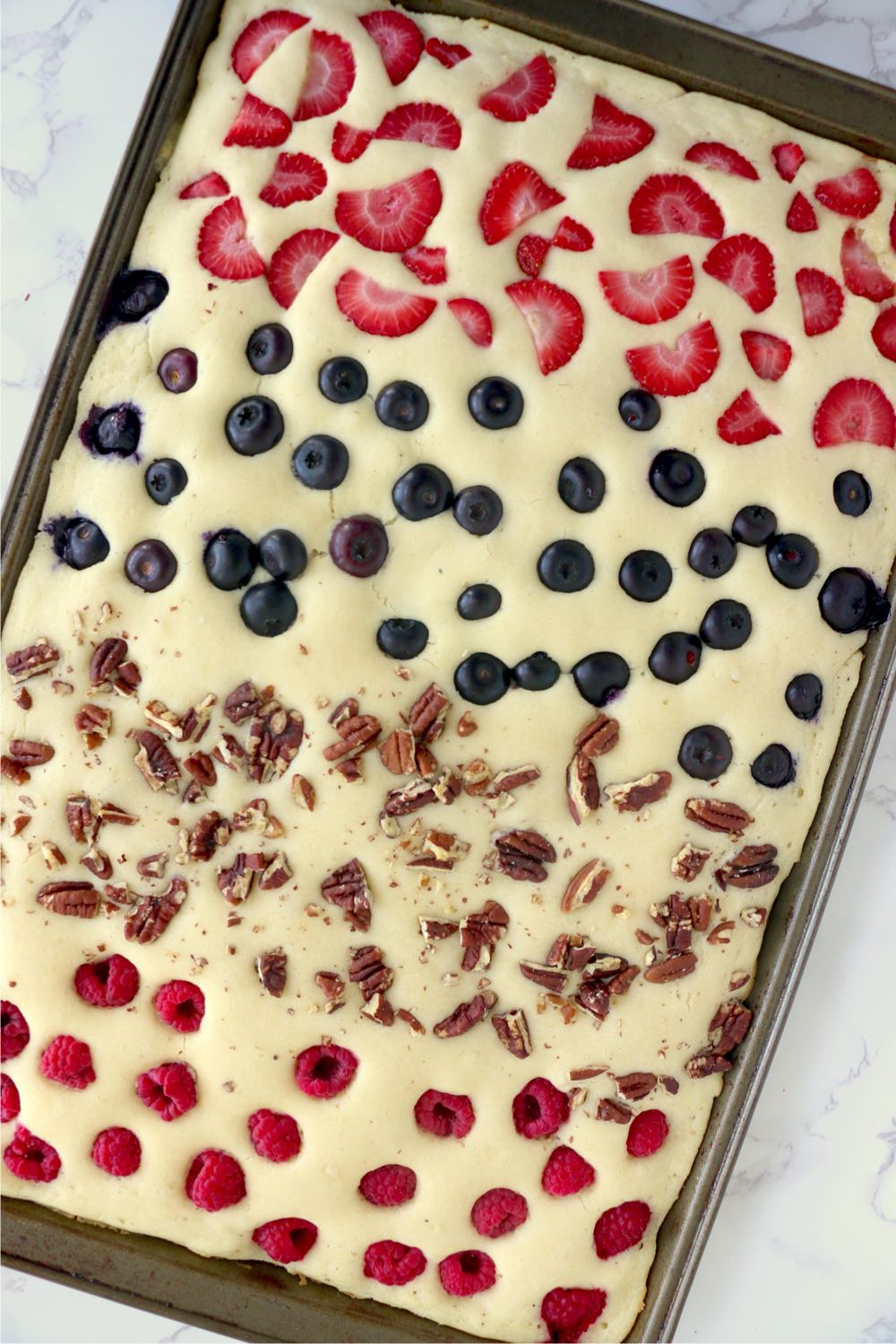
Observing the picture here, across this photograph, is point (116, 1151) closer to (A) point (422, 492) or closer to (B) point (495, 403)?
(A) point (422, 492)

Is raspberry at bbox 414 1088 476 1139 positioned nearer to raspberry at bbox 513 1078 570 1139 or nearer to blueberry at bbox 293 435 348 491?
raspberry at bbox 513 1078 570 1139

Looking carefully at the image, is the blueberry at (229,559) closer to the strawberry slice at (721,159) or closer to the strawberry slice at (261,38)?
the strawberry slice at (261,38)

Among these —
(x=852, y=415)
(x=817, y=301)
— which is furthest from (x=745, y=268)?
(x=852, y=415)

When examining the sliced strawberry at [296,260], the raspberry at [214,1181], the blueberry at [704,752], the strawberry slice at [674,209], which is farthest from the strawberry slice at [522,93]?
the raspberry at [214,1181]

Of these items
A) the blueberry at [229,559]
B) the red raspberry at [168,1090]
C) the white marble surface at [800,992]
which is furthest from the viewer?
the white marble surface at [800,992]

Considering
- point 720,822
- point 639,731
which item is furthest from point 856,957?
point 639,731

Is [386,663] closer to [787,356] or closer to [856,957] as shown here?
[787,356]
